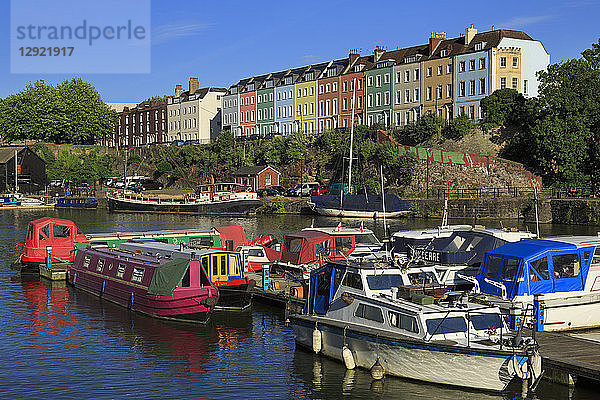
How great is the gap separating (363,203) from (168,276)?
156 ft

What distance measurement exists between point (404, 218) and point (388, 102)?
28.0m

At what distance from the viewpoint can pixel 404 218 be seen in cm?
7056

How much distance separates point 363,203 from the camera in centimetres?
7250

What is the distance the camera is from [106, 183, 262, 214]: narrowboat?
3182 inches

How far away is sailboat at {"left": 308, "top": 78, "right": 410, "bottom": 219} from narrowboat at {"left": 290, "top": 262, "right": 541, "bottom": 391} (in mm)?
48427

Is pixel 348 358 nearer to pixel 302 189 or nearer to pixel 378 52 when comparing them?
pixel 302 189

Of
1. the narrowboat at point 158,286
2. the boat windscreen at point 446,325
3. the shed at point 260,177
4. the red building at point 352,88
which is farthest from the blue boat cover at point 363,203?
the boat windscreen at point 446,325

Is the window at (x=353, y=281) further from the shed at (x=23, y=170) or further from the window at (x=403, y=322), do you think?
the shed at (x=23, y=170)

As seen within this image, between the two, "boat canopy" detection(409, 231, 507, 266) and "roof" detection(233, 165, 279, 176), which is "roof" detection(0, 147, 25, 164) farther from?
"boat canopy" detection(409, 231, 507, 266)

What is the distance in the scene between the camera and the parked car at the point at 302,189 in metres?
86.2

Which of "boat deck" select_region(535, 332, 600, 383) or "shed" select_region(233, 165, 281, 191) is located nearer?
"boat deck" select_region(535, 332, 600, 383)

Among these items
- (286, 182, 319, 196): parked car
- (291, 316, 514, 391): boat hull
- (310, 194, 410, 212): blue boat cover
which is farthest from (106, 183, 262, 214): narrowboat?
(291, 316, 514, 391): boat hull

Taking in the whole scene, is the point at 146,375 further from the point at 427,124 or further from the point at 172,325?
the point at 427,124

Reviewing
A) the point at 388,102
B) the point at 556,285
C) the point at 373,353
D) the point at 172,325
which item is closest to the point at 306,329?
the point at 373,353
